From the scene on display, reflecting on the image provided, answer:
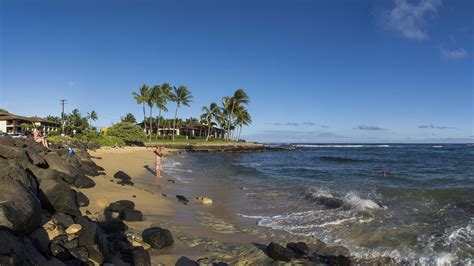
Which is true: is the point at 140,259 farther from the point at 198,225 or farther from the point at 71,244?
the point at 198,225

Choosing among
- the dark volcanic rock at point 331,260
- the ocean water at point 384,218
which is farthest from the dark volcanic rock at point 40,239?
the ocean water at point 384,218

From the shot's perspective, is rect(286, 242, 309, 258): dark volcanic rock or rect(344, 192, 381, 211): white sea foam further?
rect(344, 192, 381, 211): white sea foam

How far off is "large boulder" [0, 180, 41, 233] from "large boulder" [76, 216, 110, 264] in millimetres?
726

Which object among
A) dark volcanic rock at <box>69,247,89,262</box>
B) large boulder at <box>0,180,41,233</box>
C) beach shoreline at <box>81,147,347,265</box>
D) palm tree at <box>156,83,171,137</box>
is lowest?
beach shoreline at <box>81,147,347,265</box>

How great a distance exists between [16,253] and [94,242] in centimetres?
166

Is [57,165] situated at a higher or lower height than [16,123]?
lower

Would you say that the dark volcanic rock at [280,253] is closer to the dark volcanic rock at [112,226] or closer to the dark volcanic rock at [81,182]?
the dark volcanic rock at [112,226]

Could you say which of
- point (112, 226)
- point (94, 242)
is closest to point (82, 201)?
point (112, 226)

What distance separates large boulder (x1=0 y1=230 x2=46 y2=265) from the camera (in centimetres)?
412

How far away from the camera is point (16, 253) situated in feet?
14.0

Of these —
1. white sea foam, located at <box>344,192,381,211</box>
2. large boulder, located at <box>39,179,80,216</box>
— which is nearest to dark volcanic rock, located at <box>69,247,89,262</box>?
large boulder, located at <box>39,179,80,216</box>

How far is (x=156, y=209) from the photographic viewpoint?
11211 mm

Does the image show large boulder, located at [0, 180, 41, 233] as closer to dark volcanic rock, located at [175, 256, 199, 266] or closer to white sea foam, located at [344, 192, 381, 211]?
dark volcanic rock, located at [175, 256, 199, 266]

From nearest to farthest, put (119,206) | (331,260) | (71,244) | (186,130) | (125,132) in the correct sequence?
1. (71,244)
2. (331,260)
3. (119,206)
4. (125,132)
5. (186,130)
